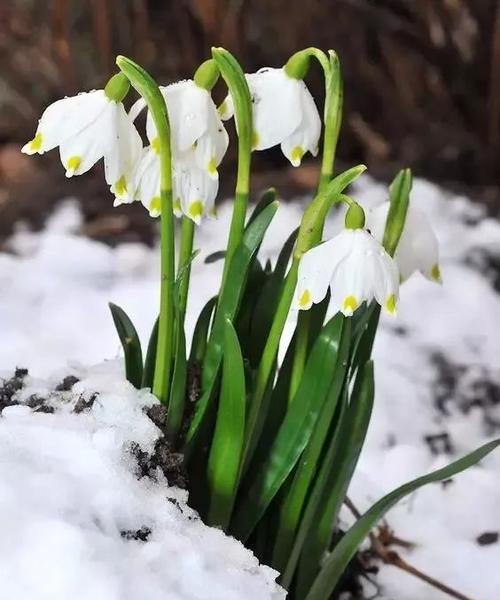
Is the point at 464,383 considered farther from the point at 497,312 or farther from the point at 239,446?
the point at 239,446

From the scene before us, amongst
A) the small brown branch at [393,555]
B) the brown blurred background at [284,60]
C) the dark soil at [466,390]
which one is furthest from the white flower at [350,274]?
the brown blurred background at [284,60]

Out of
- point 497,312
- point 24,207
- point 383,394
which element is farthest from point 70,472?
point 24,207

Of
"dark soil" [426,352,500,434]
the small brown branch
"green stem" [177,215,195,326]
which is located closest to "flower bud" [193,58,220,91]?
"green stem" [177,215,195,326]

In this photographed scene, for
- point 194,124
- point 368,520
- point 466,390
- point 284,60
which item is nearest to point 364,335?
point 368,520

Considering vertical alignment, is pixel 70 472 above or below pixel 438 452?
below

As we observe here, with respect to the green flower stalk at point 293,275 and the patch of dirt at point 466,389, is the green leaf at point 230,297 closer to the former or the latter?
the green flower stalk at point 293,275

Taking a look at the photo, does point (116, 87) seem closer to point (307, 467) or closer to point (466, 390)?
point (307, 467)
